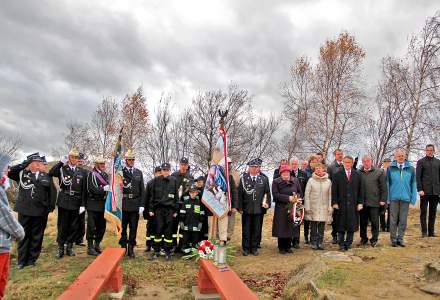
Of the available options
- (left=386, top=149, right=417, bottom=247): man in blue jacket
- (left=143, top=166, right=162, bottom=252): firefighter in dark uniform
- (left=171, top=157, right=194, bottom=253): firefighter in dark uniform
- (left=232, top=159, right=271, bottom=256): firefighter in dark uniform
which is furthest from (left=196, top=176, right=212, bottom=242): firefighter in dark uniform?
(left=386, top=149, right=417, bottom=247): man in blue jacket

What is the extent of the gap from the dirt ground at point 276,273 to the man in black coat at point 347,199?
1.89 feet

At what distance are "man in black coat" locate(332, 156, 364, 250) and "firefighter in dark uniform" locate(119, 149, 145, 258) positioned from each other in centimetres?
431

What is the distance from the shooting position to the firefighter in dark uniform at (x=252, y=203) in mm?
8852

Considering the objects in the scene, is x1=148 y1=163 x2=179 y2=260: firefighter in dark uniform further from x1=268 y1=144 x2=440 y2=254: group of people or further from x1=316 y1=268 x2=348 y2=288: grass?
x1=316 y1=268 x2=348 y2=288: grass

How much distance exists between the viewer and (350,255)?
7.55 meters

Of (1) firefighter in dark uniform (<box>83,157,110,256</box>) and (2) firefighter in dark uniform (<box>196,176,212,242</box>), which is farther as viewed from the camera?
(2) firefighter in dark uniform (<box>196,176,212,242</box>)

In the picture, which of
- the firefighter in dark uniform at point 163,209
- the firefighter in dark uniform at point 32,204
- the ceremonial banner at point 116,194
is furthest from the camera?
the firefighter in dark uniform at point 163,209

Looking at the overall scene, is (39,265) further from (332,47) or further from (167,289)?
(332,47)

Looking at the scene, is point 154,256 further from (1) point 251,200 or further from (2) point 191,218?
(1) point 251,200

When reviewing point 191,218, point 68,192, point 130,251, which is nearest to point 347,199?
point 191,218

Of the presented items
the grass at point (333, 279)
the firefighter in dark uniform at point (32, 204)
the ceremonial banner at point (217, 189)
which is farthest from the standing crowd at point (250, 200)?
the grass at point (333, 279)

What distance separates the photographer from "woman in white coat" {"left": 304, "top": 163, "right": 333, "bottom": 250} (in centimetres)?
874

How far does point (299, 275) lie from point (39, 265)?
5.19m

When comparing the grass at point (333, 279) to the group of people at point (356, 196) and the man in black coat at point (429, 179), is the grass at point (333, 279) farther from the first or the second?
the man in black coat at point (429, 179)
